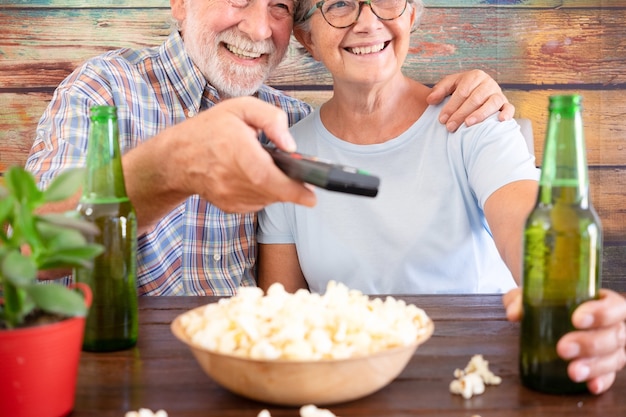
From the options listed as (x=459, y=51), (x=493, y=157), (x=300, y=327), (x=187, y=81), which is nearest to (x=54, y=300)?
(x=300, y=327)

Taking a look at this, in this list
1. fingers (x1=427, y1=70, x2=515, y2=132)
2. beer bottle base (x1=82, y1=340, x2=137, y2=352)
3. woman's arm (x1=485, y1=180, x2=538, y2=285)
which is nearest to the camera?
beer bottle base (x1=82, y1=340, x2=137, y2=352)

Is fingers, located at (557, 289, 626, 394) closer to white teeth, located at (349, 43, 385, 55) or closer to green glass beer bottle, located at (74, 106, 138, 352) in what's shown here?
green glass beer bottle, located at (74, 106, 138, 352)

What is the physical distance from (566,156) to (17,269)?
2.02 ft

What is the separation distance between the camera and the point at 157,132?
1754 mm

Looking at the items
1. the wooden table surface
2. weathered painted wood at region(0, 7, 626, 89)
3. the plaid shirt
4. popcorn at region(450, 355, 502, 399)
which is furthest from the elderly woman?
weathered painted wood at region(0, 7, 626, 89)

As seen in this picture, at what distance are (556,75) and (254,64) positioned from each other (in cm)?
141

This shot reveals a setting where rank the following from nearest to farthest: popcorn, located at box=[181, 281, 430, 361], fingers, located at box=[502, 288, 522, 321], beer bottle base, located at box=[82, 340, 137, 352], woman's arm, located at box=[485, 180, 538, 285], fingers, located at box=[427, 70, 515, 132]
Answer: popcorn, located at box=[181, 281, 430, 361] < fingers, located at box=[502, 288, 522, 321] < beer bottle base, located at box=[82, 340, 137, 352] < woman's arm, located at box=[485, 180, 538, 285] < fingers, located at box=[427, 70, 515, 132]

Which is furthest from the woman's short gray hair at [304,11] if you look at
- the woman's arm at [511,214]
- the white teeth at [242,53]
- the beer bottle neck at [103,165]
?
the beer bottle neck at [103,165]

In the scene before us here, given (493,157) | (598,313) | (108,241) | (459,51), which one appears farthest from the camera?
(459,51)

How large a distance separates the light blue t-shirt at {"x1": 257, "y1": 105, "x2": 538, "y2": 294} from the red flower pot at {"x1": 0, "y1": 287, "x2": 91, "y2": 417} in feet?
3.45

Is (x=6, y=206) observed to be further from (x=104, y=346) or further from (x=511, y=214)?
(x=511, y=214)

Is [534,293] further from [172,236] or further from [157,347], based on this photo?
[172,236]

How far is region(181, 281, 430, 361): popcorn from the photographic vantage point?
0.75 metres

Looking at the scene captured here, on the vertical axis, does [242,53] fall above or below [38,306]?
above
